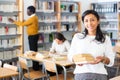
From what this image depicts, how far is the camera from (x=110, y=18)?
8.55m

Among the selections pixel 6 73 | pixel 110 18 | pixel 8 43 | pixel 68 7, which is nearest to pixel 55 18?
pixel 68 7

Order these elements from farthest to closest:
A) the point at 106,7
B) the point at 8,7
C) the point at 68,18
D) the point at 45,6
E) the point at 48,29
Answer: the point at 106,7 < the point at 68,18 < the point at 48,29 < the point at 45,6 < the point at 8,7

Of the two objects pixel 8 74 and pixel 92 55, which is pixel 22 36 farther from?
pixel 92 55

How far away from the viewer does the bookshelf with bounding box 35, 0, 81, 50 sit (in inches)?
282

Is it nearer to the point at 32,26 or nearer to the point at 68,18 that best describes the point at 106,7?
the point at 68,18

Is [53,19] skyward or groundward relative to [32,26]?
skyward

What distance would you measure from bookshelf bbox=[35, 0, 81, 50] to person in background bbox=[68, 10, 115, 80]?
5.01 meters

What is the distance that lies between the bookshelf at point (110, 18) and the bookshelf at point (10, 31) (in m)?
3.40

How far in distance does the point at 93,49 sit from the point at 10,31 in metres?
4.69

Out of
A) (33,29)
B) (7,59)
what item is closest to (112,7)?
(33,29)

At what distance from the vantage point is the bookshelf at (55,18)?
7.16 meters

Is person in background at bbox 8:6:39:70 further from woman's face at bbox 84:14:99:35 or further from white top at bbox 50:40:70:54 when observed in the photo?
woman's face at bbox 84:14:99:35

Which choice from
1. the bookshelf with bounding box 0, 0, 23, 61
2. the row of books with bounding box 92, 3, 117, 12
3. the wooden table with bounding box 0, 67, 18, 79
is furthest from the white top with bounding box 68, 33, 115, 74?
the row of books with bounding box 92, 3, 117, 12

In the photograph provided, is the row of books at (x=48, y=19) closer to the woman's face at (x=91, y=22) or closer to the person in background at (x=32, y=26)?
the person in background at (x=32, y=26)
